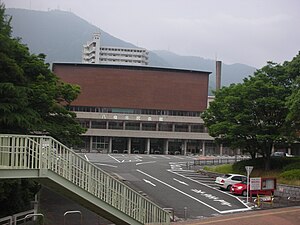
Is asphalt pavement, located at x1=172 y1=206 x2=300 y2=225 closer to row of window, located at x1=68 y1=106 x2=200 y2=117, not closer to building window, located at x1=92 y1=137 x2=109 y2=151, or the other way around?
row of window, located at x1=68 y1=106 x2=200 y2=117

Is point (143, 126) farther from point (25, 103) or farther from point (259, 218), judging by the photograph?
point (25, 103)

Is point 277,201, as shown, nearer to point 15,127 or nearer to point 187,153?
point 15,127

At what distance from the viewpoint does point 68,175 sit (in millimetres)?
10383

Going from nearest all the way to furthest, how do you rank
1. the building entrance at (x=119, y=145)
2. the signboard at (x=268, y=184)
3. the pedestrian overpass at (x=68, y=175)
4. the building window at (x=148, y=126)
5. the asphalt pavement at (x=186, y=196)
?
the pedestrian overpass at (x=68, y=175) → the asphalt pavement at (x=186, y=196) → the signboard at (x=268, y=184) → the building window at (x=148, y=126) → the building entrance at (x=119, y=145)

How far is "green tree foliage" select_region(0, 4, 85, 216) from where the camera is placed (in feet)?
46.1

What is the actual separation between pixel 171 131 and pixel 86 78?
19709 mm

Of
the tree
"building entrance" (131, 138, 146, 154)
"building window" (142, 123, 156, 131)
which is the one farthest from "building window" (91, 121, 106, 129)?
the tree

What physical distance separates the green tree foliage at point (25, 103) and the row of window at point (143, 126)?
5757cm

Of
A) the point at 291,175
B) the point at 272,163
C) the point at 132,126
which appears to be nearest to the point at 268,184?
the point at 291,175

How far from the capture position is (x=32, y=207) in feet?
57.8

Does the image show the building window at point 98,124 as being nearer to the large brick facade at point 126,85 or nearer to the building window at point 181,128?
the large brick facade at point 126,85

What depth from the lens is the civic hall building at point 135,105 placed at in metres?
77.8

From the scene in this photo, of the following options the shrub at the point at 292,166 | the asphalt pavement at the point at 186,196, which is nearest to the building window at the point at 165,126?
the asphalt pavement at the point at 186,196

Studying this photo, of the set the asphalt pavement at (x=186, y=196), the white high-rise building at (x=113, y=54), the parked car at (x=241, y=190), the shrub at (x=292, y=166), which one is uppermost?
the white high-rise building at (x=113, y=54)
